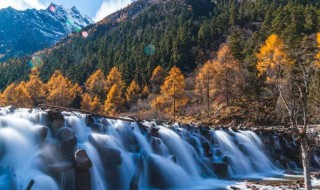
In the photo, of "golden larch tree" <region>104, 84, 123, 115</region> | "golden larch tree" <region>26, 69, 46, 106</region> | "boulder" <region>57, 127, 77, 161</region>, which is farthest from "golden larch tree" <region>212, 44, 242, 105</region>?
"golden larch tree" <region>26, 69, 46, 106</region>

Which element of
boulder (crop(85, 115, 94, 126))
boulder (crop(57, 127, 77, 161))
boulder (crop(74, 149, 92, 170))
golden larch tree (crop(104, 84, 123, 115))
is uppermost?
golden larch tree (crop(104, 84, 123, 115))

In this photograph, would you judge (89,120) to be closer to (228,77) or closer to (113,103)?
(228,77)

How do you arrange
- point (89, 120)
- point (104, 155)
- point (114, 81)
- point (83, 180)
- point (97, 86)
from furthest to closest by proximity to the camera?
point (97, 86), point (114, 81), point (89, 120), point (104, 155), point (83, 180)

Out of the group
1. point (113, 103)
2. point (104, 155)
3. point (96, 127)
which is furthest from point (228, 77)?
point (104, 155)

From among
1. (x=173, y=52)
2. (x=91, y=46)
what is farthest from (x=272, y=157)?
(x=91, y=46)

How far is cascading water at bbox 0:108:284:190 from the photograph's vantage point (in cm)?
1545

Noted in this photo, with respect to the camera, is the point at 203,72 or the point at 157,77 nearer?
the point at 203,72

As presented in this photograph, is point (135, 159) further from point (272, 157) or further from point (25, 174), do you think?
point (272, 157)

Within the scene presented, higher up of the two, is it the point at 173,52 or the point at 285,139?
the point at 173,52

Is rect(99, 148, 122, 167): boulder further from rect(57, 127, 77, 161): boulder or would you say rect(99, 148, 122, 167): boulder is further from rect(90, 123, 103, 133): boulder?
rect(90, 123, 103, 133): boulder

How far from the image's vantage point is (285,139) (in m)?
36.6

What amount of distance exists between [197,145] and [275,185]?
7761 mm

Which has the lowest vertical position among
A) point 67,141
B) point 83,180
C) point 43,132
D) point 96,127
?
point 83,180

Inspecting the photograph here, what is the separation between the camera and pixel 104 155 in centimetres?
1855
